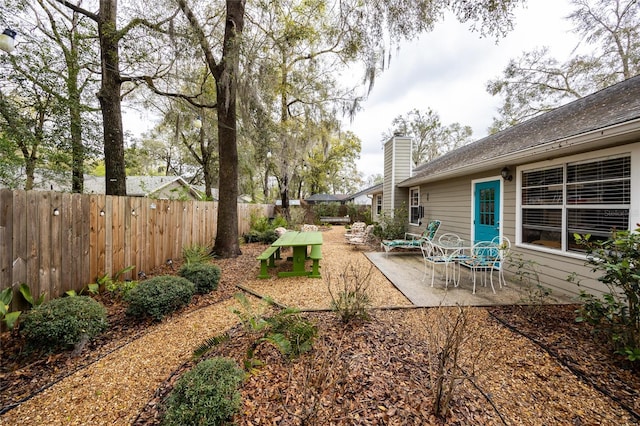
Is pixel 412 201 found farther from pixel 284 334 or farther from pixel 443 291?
pixel 284 334

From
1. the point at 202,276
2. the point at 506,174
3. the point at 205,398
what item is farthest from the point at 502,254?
the point at 202,276

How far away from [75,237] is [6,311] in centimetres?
110

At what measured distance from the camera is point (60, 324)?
7.25 feet

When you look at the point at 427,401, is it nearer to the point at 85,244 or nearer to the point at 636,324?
the point at 636,324

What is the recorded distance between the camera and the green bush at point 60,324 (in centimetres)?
216

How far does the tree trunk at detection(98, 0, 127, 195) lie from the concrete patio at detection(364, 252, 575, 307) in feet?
19.0

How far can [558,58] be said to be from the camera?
1166 centimetres

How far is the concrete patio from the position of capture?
3.43m

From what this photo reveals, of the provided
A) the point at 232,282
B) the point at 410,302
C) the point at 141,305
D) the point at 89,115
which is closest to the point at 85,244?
the point at 141,305

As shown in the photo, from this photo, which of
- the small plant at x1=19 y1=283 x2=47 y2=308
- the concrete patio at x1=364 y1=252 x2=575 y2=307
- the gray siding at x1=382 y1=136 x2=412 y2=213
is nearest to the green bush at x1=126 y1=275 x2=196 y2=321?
the small plant at x1=19 y1=283 x2=47 y2=308

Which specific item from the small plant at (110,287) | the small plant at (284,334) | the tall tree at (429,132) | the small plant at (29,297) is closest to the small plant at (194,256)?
the small plant at (110,287)

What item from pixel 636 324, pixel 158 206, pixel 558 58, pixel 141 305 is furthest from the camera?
pixel 558 58

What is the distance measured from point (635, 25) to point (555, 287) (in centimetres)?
1250

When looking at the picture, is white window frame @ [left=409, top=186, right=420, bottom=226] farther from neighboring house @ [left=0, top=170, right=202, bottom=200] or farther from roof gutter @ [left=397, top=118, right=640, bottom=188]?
neighboring house @ [left=0, top=170, right=202, bottom=200]
